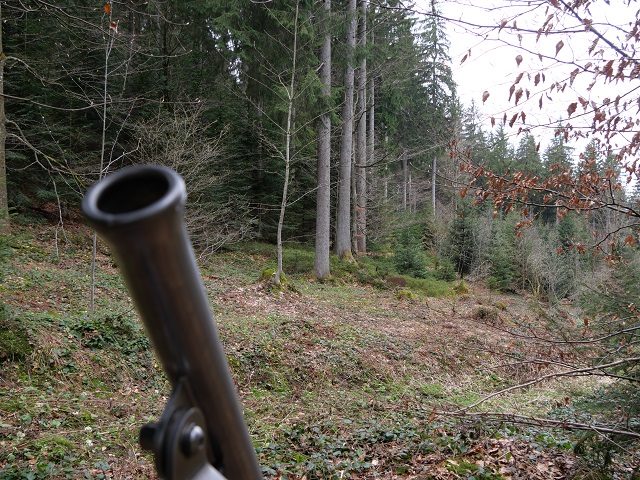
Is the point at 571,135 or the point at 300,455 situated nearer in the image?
the point at 571,135

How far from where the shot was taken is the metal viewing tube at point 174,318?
0.46 metres

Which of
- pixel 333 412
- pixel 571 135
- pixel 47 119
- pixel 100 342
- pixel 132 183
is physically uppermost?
pixel 47 119

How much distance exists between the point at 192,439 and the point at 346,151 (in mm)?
16707

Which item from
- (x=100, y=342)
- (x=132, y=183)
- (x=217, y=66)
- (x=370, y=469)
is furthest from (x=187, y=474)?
(x=217, y=66)

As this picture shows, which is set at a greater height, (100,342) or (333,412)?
(100,342)

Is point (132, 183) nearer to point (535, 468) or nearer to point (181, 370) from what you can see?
point (181, 370)

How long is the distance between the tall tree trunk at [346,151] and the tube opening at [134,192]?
15.7 meters

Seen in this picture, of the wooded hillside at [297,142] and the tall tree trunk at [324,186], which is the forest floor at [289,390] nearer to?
the wooded hillside at [297,142]

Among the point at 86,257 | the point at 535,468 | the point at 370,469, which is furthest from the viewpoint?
the point at 86,257

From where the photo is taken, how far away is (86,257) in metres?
10.8

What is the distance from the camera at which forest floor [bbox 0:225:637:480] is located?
3641mm

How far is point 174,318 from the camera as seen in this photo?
19.5 inches

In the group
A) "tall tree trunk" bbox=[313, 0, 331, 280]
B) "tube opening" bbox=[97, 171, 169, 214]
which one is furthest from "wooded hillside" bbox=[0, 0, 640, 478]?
"tube opening" bbox=[97, 171, 169, 214]

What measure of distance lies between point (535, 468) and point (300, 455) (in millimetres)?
2133
